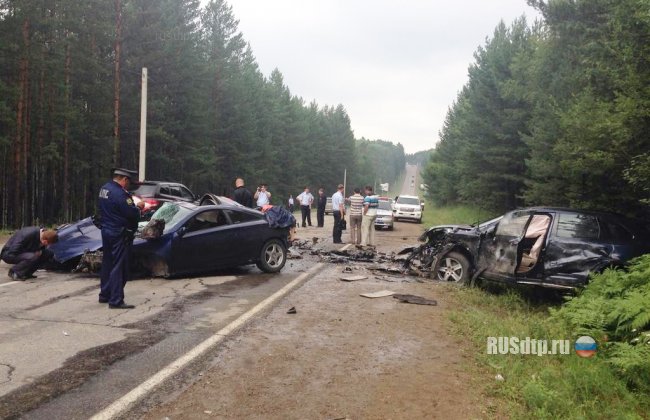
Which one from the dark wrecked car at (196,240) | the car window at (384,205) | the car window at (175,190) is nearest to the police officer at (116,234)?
the dark wrecked car at (196,240)

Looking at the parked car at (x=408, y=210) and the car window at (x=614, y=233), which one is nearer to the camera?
the car window at (x=614, y=233)

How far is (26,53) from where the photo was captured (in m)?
19.1

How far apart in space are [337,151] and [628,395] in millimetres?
86121

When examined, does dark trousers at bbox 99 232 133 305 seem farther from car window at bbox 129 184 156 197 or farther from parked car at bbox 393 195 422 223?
parked car at bbox 393 195 422 223

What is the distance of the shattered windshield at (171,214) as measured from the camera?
9.40 meters

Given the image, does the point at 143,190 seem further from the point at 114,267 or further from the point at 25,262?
the point at 114,267

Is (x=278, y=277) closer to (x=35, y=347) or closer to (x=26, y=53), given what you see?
(x=35, y=347)

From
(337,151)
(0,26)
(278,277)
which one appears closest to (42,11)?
(0,26)

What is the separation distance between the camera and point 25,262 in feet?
28.5

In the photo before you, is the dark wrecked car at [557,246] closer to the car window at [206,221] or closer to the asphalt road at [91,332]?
the asphalt road at [91,332]

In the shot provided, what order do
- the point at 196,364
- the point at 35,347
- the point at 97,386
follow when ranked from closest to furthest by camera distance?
the point at 97,386
the point at 196,364
the point at 35,347

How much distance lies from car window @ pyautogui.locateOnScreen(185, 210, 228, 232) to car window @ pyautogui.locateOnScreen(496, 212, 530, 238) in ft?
17.8

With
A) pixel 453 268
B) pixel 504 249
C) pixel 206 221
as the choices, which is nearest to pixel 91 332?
pixel 206 221

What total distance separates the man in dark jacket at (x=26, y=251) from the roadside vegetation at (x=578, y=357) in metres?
7.36
